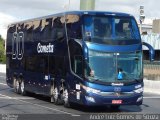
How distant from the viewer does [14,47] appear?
2694 centimetres

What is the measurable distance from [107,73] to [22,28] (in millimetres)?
8948

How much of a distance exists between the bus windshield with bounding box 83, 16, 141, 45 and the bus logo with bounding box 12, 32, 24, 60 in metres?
7.82

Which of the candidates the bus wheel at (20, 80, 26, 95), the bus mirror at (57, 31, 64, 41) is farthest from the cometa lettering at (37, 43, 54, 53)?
the bus wheel at (20, 80, 26, 95)

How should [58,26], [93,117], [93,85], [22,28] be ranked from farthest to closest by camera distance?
[22,28] < [58,26] < [93,85] < [93,117]

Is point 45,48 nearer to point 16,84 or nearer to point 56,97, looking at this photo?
point 56,97

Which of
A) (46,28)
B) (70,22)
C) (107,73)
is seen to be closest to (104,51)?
(107,73)

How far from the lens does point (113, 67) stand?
1784cm

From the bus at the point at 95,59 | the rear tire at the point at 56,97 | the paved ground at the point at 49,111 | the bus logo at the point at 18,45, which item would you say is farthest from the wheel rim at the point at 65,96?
the bus logo at the point at 18,45

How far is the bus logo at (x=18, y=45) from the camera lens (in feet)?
83.8

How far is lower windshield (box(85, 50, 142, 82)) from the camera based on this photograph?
17641 mm

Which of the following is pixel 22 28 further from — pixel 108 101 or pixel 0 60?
pixel 0 60

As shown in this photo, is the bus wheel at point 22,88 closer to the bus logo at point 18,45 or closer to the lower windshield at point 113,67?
the bus logo at point 18,45

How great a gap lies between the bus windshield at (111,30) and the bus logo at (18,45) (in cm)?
782

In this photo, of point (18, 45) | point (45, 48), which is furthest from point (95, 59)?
point (18, 45)
